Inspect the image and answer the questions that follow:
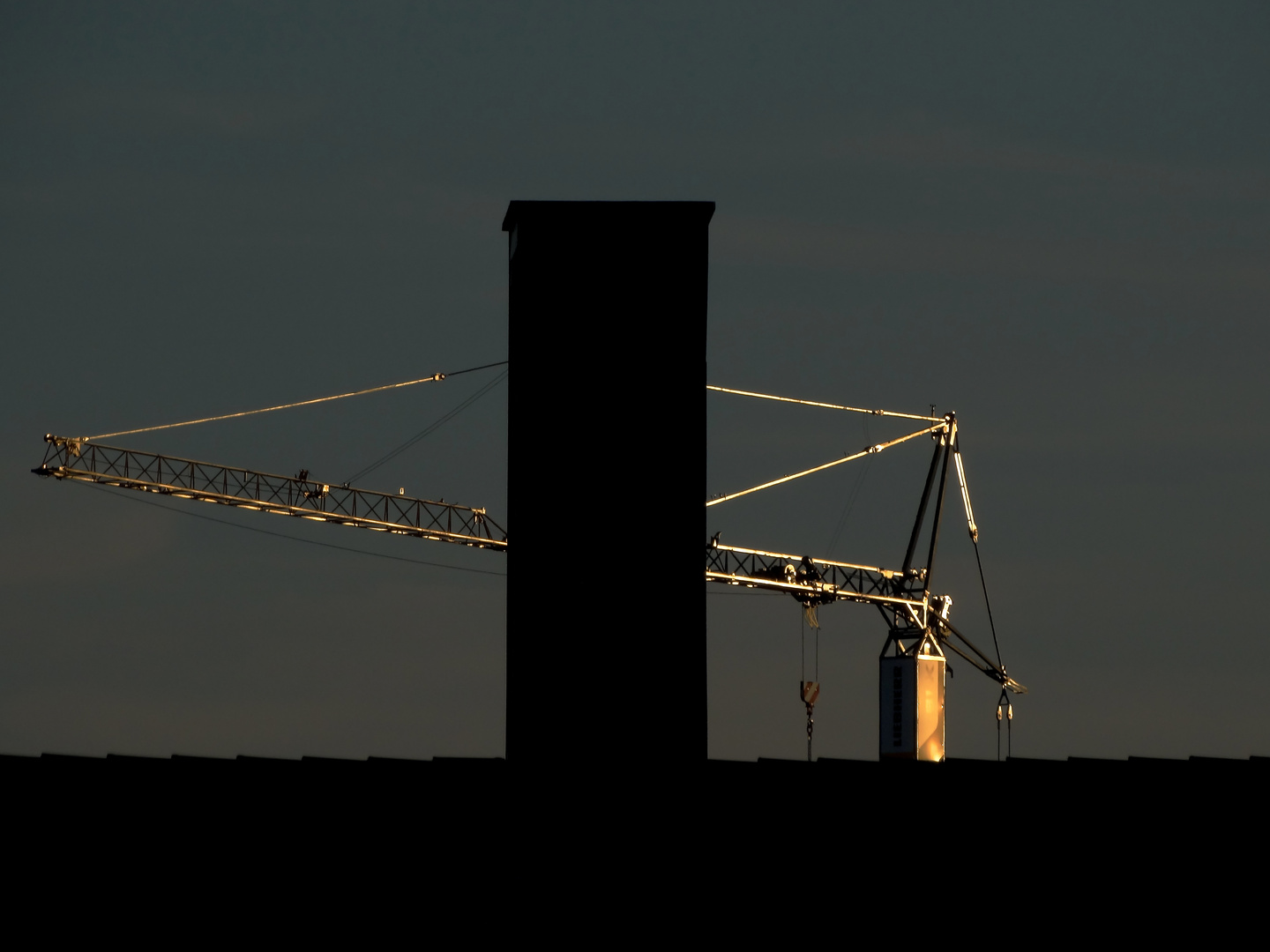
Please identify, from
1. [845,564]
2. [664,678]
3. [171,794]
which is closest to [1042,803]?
[664,678]

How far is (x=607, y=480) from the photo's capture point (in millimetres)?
15914

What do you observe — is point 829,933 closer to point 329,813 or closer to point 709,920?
point 709,920

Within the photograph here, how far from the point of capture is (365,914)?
1585cm

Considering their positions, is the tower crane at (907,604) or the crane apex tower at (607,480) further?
the tower crane at (907,604)

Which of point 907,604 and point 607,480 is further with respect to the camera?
point 907,604

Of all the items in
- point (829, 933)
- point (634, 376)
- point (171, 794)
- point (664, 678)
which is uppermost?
point (634, 376)

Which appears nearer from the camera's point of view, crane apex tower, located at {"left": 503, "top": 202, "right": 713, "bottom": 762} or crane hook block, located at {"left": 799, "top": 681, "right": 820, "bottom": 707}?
A: crane apex tower, located at {"left": 503, "top": 202, "right": 713, "bottom": 762}

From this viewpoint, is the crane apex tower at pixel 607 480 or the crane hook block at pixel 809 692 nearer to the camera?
the crane apex tower at pixel 607 480

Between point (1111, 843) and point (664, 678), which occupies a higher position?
point (664, 678)

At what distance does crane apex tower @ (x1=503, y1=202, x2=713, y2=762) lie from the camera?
15.7 metres

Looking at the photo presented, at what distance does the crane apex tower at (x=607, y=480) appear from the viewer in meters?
15.7

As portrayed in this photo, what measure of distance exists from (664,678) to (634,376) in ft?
8.68

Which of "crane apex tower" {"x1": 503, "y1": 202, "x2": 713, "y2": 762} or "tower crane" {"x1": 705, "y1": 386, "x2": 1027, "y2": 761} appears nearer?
"crane apex tower" {"x1": 503, "y1": 202, "x2": 713, "y2": 762}

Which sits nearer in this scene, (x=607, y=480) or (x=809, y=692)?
(x=607, y=480)
